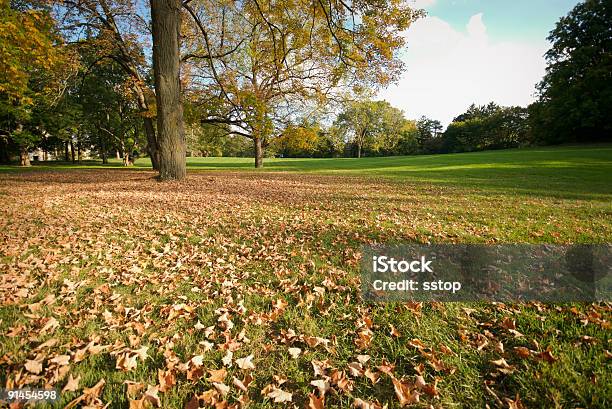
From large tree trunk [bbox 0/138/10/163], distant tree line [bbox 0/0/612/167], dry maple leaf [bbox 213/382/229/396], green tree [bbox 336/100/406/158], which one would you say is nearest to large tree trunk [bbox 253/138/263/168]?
distant tree line [bbox 0/0/612/167]

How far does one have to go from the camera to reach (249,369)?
7.57 feet

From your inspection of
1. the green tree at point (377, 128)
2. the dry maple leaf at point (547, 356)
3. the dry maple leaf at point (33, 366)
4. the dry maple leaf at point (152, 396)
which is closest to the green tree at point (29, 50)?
the dry maple leaf at point (33, 366)

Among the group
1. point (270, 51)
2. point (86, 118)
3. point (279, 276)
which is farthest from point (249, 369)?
point (86, 118)

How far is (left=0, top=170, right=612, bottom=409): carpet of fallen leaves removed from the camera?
6.81ft

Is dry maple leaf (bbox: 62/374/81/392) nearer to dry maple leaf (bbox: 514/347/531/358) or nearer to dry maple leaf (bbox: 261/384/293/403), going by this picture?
dry maple leaf (bbox: 261/384/293/403)

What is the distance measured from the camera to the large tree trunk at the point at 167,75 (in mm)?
10398

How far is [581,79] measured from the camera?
129 ft

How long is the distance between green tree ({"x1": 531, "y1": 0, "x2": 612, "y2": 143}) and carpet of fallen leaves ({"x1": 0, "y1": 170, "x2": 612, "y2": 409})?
46.0m

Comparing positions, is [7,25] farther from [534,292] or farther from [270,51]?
[534,292]

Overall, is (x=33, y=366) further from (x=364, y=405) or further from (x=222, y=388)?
(x=364, y=405)

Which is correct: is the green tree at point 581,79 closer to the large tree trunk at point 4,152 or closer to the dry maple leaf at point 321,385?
the dry maple leaf at point 321,385

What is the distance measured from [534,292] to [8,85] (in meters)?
19.0

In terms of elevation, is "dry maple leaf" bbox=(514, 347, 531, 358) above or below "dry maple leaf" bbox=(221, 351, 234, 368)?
above

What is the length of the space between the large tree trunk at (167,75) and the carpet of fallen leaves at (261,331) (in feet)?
20.5
